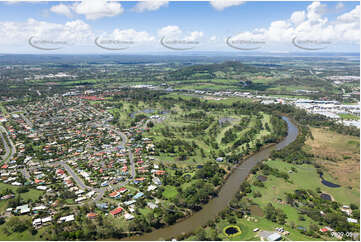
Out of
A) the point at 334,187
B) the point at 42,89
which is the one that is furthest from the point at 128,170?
the point at 42,89

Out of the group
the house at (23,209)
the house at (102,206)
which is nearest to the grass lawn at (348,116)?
the house at (102,206)

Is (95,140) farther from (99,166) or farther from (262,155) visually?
(262,155)

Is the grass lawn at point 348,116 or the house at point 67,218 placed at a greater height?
the grass lawn at point 348,116

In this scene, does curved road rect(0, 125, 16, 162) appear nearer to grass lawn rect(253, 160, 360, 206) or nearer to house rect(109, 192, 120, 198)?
house rect(109, 192, 120, 198)

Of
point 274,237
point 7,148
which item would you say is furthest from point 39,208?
point 274,237

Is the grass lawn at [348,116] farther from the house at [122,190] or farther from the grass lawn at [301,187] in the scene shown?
the house at [122,190]

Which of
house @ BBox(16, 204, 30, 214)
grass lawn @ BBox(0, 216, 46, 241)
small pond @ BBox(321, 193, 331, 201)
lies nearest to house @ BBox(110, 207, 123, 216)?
grass lawn @ BBox(0, 216, 46, 241)

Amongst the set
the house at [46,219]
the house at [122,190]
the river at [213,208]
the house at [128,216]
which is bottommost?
the river at [213,208]
